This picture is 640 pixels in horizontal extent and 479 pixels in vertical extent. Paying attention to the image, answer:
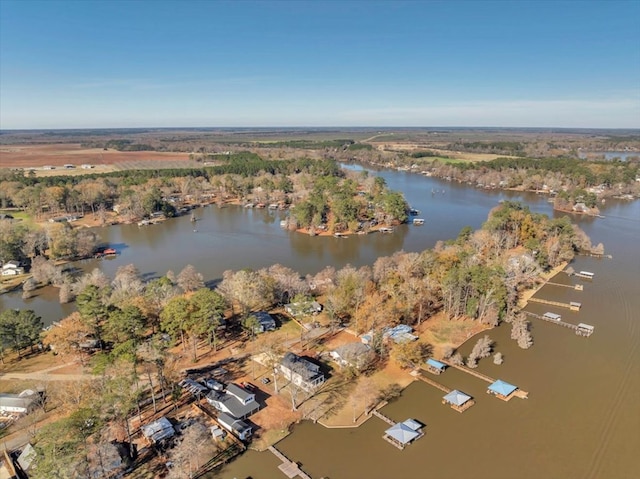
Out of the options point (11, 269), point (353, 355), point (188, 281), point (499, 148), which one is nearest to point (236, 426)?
point (353, 355)

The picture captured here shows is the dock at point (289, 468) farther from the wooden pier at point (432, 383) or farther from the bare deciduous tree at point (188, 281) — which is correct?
the bare deciduous tree at point (188, 281)

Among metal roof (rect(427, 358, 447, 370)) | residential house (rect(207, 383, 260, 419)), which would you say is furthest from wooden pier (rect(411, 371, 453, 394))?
residential house (rect(207, 383, 260, 419))

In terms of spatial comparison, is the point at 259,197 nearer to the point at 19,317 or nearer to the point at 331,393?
the point at 19,317

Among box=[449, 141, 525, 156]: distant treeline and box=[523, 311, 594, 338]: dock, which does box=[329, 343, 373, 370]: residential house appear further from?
box=[449, 141, 525, 156]: distant treeline

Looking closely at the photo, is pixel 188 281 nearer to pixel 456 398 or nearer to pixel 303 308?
pixel 303 308

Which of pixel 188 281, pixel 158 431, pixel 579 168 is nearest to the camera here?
pixel 158 431
